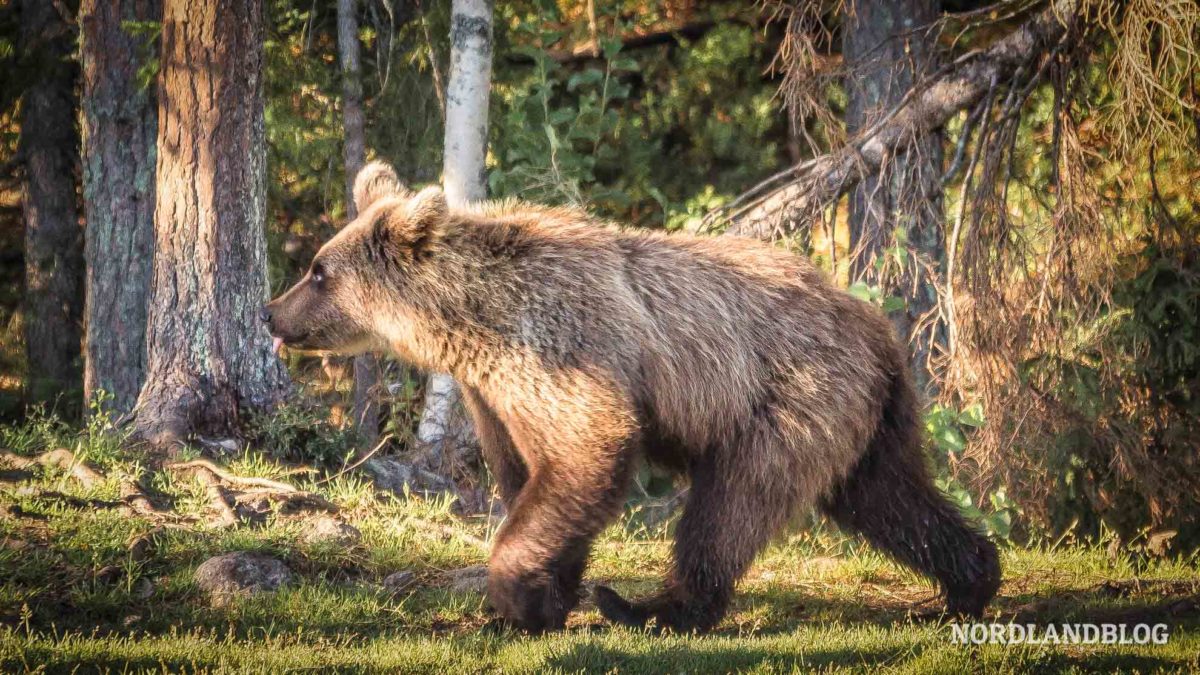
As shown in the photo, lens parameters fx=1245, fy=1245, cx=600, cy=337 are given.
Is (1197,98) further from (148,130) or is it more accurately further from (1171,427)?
(148,130)

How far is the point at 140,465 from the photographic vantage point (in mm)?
8266

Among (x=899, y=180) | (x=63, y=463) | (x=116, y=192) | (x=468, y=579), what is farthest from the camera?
(x=116, y=192)

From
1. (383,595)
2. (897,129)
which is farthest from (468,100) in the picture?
(383,595)

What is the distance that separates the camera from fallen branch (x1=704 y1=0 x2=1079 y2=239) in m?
8.97

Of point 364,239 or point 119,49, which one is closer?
point 364,239

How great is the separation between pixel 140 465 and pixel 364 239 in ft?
8.83

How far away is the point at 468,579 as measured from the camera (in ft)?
23.5

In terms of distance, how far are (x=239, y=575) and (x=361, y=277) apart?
1.70 metres

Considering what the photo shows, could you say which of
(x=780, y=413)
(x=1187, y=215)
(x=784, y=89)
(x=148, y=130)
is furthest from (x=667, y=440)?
(x=148, y=130)

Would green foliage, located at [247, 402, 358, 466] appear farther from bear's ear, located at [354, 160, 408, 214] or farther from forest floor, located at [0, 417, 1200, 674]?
bear's ear, located at [354, 160, 408, 214]

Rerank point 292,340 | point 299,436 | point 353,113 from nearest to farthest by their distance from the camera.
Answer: point 292,340
point 299,436
point 353,113

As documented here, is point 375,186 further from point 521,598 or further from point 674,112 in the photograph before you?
point 674,112

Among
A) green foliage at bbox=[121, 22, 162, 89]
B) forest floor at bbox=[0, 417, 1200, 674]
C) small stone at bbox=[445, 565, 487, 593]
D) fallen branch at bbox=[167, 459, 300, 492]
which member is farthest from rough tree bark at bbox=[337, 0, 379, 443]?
small stone at bbox=[445, 565, 487, 593]

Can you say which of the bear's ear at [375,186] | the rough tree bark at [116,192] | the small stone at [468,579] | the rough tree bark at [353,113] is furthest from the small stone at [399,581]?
the rough tree bark at [116,192]
